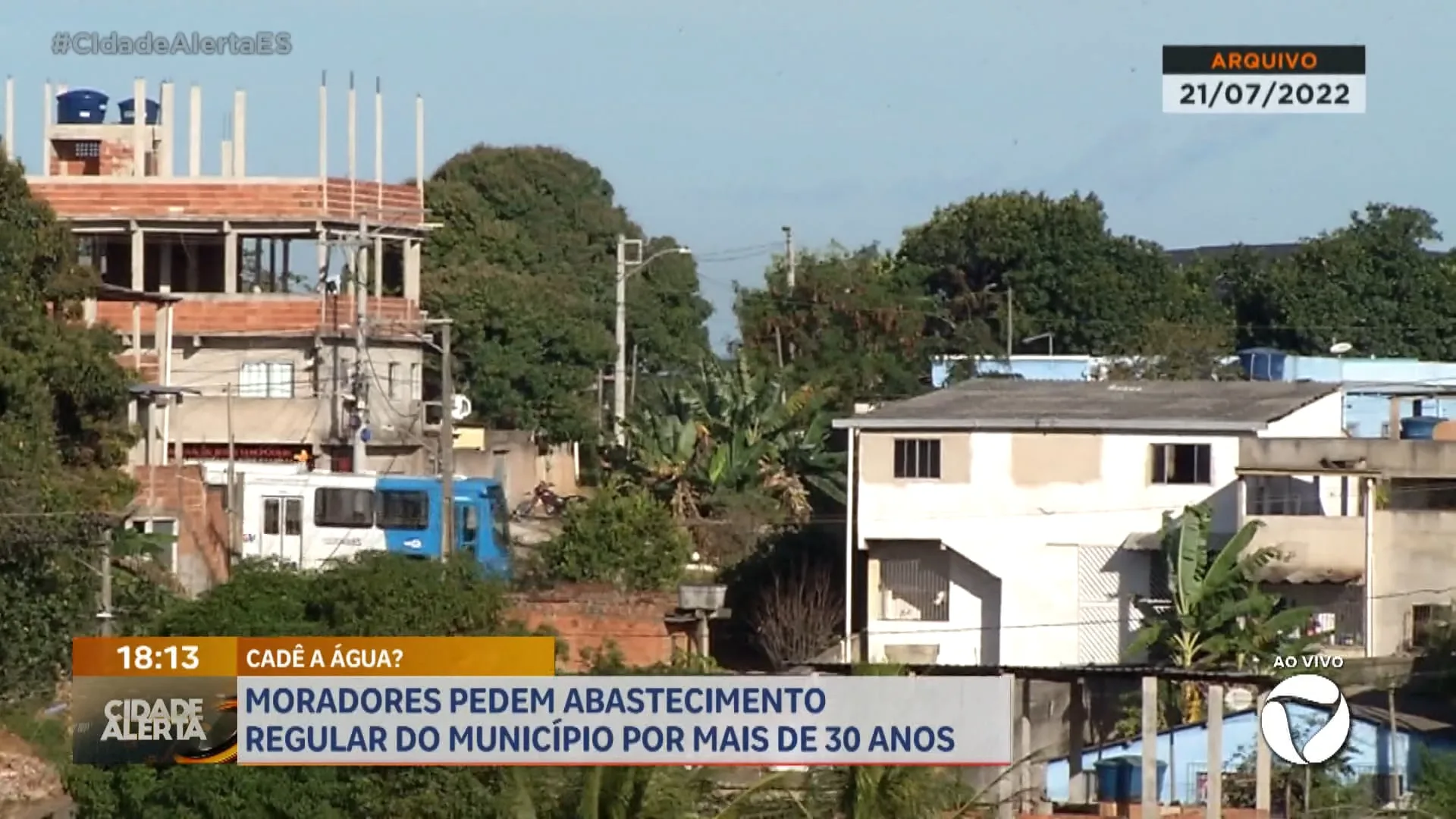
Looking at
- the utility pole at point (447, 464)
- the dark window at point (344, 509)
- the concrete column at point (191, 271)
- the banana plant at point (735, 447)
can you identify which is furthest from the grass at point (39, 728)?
the concrete column at point (191, 271)

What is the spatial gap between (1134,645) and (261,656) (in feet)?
37.7

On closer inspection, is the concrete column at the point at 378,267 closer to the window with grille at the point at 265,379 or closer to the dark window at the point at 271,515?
the window with grille at the point at 265,379

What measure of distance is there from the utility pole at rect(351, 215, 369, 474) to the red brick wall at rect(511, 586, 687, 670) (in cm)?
984

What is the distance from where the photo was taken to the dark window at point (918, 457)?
2991cm

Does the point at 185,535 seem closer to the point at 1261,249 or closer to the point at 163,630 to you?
the point at 163,630

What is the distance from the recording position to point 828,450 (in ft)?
117

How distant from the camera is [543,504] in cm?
3691

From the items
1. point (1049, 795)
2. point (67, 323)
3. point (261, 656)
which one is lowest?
point (1049, 795)

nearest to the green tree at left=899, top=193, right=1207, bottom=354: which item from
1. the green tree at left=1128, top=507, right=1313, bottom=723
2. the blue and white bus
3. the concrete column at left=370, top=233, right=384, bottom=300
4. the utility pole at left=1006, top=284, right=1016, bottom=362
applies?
the utility pole at left=1006, top=284, right=1016, bottom=362

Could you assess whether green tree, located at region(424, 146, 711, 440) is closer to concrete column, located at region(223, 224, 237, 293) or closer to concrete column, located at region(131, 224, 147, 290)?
concrete column, located at region(223, 224, 237, 293)

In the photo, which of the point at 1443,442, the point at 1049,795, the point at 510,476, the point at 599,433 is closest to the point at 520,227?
the point at 599,433

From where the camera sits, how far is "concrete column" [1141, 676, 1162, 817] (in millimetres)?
16953

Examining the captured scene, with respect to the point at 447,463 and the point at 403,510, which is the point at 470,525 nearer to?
the point at 403,510

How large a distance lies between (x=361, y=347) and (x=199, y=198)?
3.27 m
